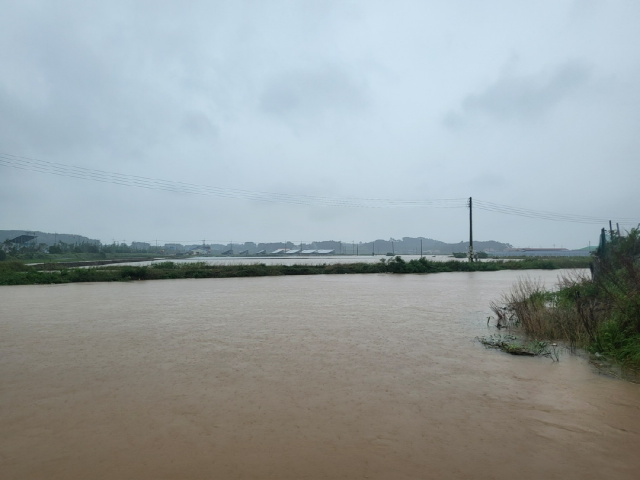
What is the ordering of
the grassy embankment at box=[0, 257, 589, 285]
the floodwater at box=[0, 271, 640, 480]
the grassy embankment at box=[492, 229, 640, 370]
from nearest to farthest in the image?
the floodwater at box=[0, 271, 640, 480] → the grassy embankment at box=[492, 229, 640, 370] → the grassy embankment at box=[0, 257, 589, 285]

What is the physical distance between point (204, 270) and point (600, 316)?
23.4 metres

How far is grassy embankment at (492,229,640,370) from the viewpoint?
606cm

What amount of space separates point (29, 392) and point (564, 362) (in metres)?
7.39

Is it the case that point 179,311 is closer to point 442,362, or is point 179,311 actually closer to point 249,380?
point 249,380

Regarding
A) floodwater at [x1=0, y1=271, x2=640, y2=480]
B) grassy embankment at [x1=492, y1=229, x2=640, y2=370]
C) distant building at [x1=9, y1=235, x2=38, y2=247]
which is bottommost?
floodwater at [x1=0, y1=271, x2=640, y2=480]

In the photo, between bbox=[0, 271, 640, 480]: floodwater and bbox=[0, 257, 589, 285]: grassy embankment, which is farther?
bbox=[0, 257, 589, 285]: grassy embankment

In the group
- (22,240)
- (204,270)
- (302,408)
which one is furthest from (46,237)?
(302,408)

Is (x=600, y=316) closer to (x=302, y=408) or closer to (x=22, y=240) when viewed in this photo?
(x=302, y=408)

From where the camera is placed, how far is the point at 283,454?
11.3ft

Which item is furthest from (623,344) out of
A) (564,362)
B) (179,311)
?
(179,311)

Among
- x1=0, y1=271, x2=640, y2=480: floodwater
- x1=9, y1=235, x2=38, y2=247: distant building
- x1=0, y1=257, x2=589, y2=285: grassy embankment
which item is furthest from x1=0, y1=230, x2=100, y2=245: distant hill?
x1=0, y1=271, x2=640, y2=480: floodwater

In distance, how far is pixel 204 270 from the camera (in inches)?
1054

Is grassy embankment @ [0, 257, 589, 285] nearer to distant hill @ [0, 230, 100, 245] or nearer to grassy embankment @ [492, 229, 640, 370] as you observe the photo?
grassy embankment @ [492, 229, 640, 370]

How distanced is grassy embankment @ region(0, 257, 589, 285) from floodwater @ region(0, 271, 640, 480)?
1513 centimetres
